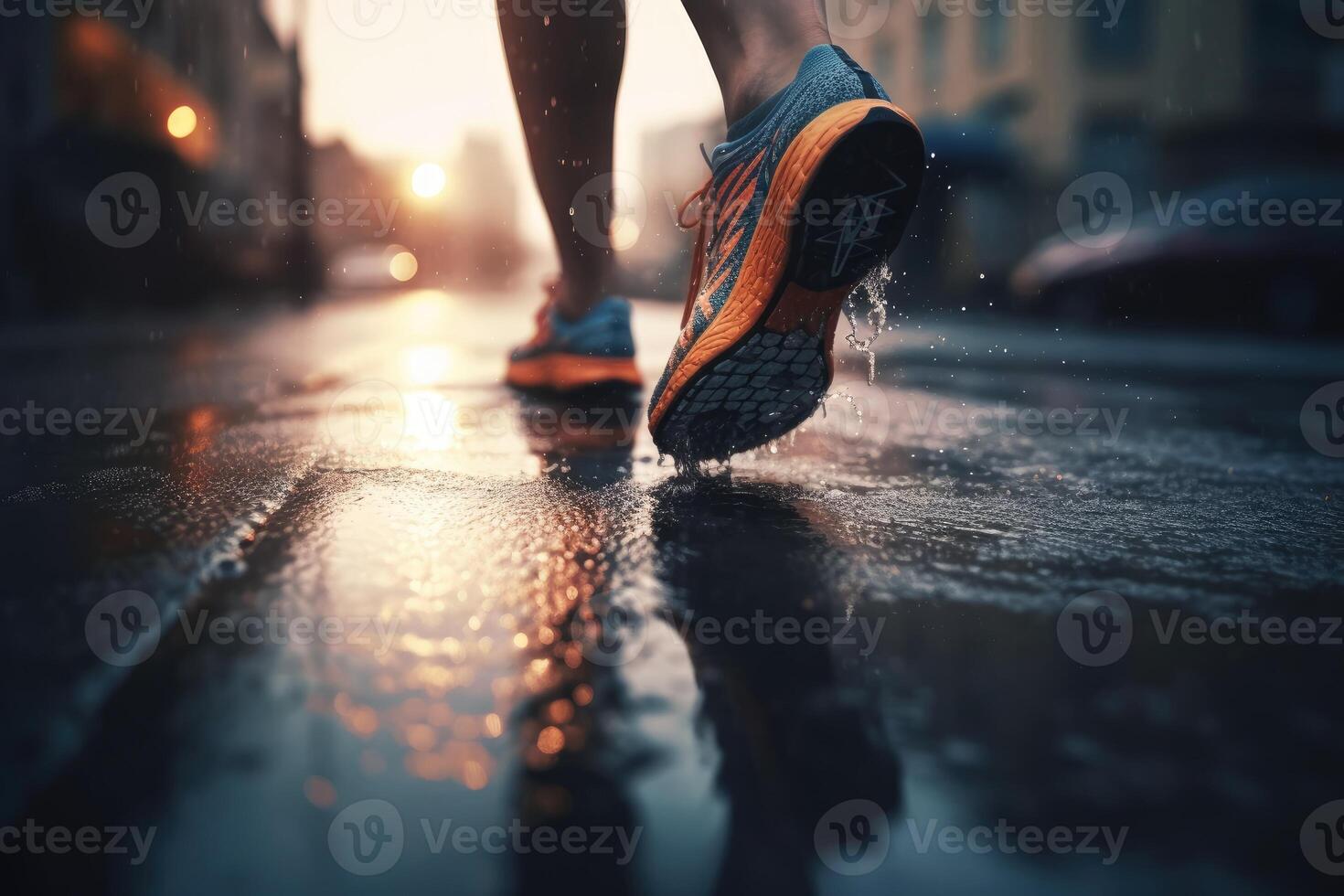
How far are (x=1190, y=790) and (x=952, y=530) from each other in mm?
668

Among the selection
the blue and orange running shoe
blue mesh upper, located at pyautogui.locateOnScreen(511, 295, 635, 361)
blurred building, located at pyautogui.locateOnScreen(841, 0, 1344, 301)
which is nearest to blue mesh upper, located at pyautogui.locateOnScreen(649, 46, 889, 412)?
the blue and orange running shoe

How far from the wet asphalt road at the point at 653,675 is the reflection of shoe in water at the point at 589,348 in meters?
0.75

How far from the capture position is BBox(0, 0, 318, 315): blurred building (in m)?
10.2

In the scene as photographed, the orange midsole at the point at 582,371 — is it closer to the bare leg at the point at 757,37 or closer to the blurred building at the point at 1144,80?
the bare leg at the point at 757,37

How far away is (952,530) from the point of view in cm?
133

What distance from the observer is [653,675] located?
0.81 meters

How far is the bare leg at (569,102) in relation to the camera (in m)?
2.22

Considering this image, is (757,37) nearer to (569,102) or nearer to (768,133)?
(768,133)

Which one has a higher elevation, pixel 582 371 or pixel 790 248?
pixel 790 248

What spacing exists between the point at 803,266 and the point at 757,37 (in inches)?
16.7

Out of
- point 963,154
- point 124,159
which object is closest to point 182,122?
point 124,159

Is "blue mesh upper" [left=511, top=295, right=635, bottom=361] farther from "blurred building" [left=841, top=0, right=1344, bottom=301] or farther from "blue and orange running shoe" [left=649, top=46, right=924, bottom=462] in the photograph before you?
"blurred building" [left=841, top=0, right=1344, bottom=301]

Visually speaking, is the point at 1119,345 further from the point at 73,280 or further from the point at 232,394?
the point at 73,280

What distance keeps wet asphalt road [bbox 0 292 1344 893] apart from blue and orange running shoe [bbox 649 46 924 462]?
0.48ft
